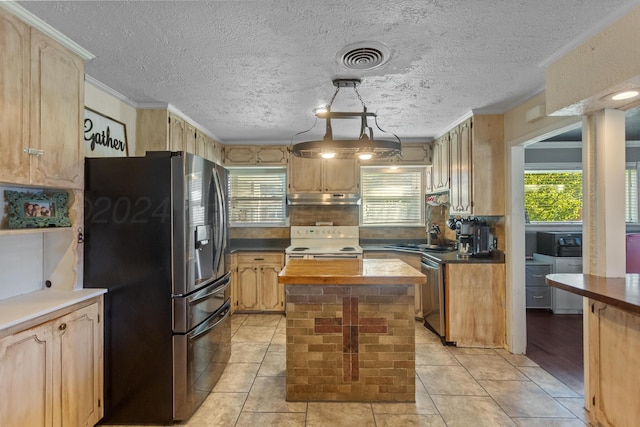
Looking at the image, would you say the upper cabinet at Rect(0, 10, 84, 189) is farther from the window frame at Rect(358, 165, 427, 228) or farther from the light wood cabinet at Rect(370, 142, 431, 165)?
the window frame at Rect(358, 165, 427, 228)

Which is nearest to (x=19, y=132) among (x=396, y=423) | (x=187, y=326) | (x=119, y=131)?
(x=119, y=131)

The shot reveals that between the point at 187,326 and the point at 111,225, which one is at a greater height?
the point at 111,225

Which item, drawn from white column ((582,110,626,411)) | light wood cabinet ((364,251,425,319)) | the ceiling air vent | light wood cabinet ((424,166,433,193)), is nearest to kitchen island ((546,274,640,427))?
white column ((582,110,626,411))

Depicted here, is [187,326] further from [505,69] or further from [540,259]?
[540,259]

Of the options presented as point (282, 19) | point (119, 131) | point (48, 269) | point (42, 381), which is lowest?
point (42, 381)

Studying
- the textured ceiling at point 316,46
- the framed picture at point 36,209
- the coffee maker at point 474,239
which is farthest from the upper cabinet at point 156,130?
the coffee maker at point 474,239

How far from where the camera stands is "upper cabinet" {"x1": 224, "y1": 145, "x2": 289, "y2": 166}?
181 inches

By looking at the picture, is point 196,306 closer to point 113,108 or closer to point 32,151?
point 32,151

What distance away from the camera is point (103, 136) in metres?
2.62

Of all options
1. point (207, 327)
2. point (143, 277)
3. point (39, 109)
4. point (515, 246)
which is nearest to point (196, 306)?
point (207, 327)

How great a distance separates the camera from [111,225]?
6.98ft

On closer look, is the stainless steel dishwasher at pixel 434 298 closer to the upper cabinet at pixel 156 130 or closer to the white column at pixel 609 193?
the white column at pixel 609 193

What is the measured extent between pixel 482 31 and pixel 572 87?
0.71 meters

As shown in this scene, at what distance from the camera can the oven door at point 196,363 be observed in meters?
2.11
